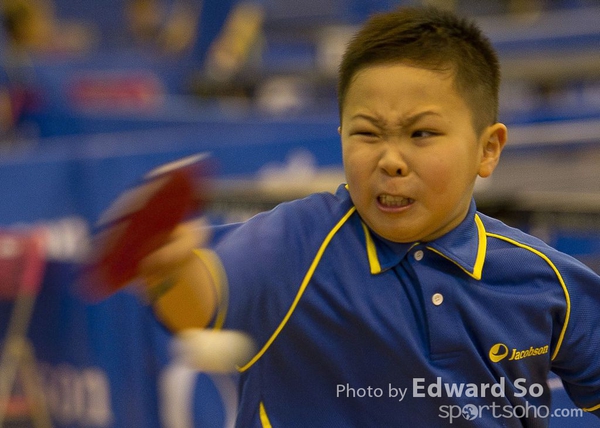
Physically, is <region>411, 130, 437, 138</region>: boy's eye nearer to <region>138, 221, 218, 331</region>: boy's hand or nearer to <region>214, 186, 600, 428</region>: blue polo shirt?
<region>214, 186, 600, 428</region>: blue polo shirt

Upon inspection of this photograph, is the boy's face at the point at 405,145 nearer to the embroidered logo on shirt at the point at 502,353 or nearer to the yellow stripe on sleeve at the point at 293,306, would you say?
the yellow stripe on sleeve at the point at 293,306

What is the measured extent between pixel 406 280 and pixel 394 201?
6.3 inches

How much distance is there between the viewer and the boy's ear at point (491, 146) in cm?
165

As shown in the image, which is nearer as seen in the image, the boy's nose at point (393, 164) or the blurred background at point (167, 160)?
the boy's nose at point (393, 164)

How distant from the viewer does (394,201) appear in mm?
1563

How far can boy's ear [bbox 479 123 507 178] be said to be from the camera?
1654mm

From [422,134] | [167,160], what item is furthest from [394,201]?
[167,160]

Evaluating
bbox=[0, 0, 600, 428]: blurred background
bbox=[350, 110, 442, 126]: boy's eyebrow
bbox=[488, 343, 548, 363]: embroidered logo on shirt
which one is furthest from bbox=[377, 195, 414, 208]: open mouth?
bbox=[0, 0, 600, 428]: blurred background

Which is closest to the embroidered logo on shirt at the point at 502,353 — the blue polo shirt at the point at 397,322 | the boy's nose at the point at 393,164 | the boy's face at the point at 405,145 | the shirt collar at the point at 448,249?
the blue polo shirt at the point at 397,322

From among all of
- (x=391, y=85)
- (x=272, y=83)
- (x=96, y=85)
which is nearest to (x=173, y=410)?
(x=391, y=85)

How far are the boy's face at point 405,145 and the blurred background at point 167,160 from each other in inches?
17.2

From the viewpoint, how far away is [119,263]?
1342 mm

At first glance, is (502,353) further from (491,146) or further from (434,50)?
(434,50)

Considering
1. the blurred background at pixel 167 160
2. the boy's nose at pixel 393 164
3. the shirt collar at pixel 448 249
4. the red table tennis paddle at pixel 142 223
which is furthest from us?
the blurred background at pixel 167 160
